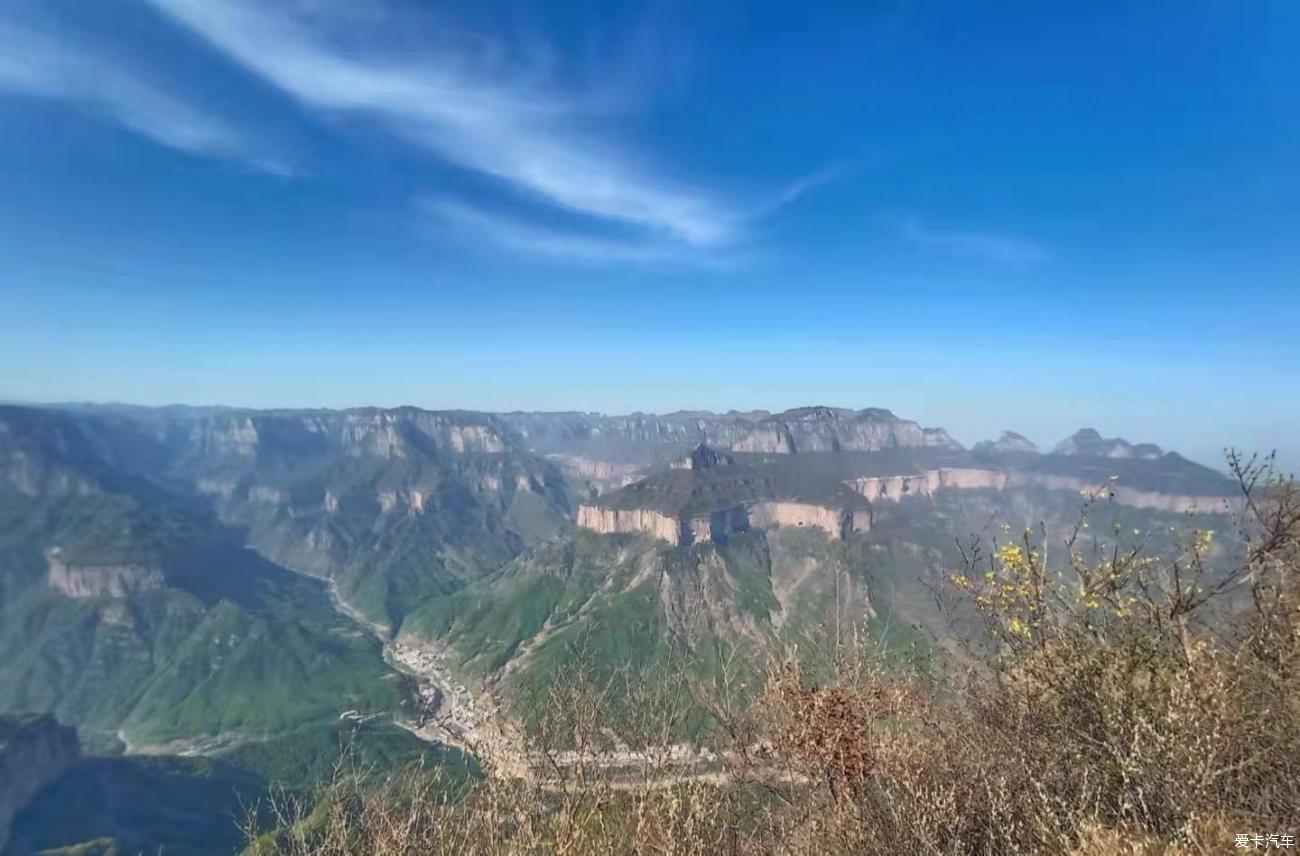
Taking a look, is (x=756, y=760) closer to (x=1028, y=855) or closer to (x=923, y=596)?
(x=1028, y=855)

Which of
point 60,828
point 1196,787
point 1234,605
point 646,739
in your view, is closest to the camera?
point 1196,787

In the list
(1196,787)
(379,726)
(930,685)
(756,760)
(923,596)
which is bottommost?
(379,726)

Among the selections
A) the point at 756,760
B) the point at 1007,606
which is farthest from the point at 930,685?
the point at 756,760

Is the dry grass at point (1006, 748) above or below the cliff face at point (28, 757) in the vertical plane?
above

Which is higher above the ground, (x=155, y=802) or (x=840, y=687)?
(x=840, y=687)

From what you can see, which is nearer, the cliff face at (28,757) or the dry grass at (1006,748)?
the dry grass at (1006,748)
